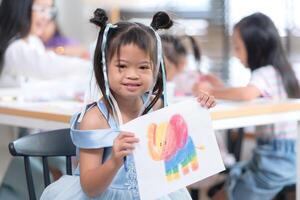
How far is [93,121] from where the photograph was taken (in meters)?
1.35

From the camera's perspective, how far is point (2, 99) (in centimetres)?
229

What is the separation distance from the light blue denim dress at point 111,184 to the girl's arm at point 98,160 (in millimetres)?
16

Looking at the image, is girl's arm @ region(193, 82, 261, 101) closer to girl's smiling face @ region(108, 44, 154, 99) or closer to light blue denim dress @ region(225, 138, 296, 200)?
light blue denim dress @ region(225, 138, 296, 200)

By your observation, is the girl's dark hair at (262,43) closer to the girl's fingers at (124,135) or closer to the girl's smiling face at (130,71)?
the girl's smiling face at (130,71)

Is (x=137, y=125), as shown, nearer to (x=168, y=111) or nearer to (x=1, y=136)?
(x=168, y=111)

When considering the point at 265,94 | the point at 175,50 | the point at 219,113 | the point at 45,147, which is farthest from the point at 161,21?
the point at 175,50

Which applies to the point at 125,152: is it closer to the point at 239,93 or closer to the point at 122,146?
the point at 122,146

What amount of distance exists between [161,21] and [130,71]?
0.16m

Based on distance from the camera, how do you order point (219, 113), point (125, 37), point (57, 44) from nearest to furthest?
point (125, 37)
point (219, 113)
point (57, 44)

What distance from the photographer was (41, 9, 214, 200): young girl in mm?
1302

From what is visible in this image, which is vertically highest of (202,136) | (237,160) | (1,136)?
(202,136)

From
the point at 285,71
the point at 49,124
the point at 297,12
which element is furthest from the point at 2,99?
the point at 297,12

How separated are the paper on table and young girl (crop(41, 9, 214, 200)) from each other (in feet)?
0.12

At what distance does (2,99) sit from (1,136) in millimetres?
149
